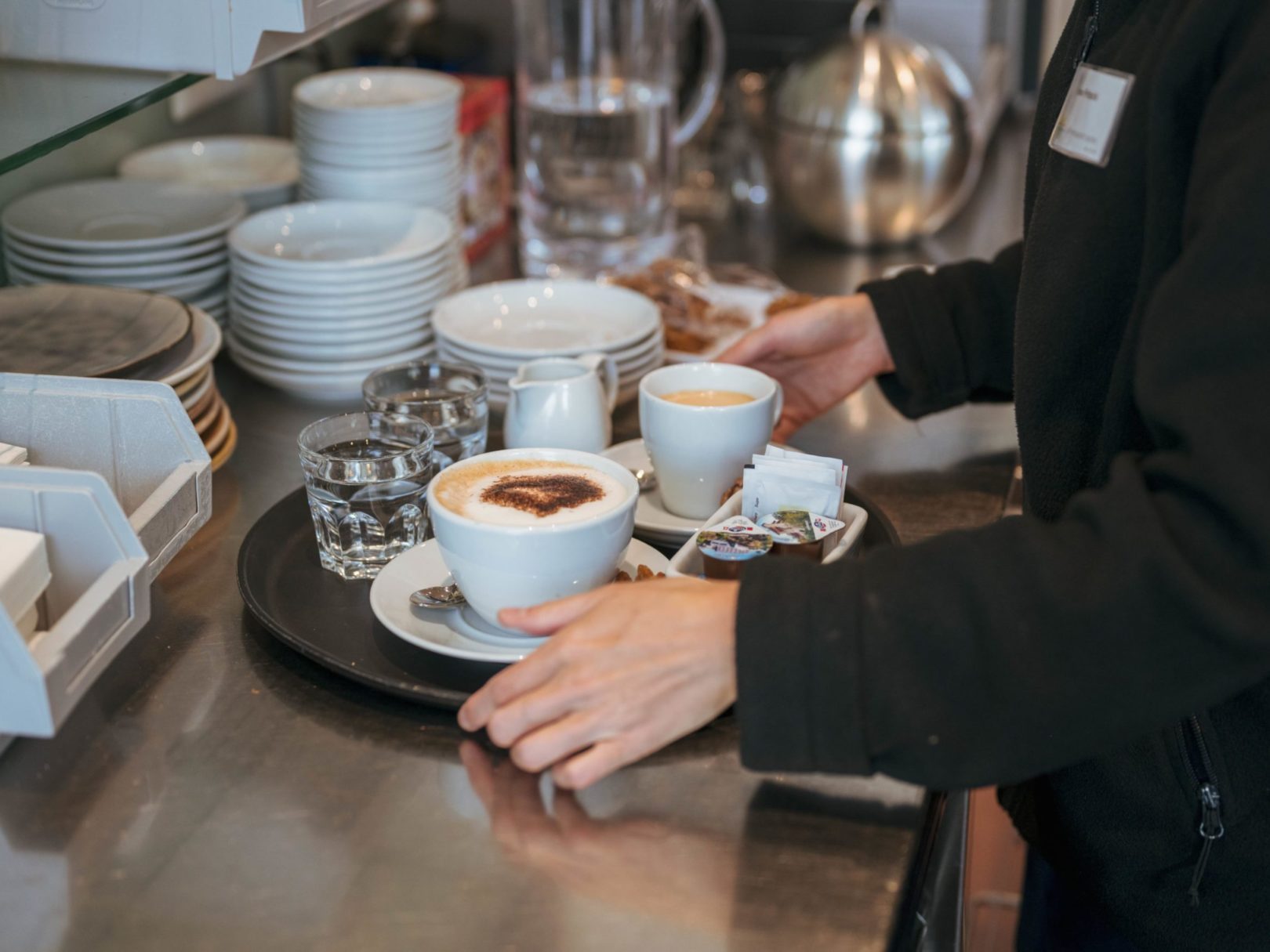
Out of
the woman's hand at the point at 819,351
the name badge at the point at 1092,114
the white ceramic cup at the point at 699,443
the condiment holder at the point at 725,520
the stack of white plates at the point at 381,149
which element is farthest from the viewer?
the stack of white plates at the point at 381,149

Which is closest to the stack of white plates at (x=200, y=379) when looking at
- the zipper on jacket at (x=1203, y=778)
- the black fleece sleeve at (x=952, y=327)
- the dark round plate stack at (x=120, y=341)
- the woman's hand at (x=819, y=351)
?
the dark round plate stack at (x=120, y=341)

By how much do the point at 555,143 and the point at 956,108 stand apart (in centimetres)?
53

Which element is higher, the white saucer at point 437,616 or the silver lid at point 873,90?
the silver lid at point 873,90

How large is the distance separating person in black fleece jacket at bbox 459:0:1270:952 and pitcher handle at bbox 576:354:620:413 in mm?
390

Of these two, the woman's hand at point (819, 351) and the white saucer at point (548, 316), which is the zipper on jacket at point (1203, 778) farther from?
the white saucer at point (548, 316)

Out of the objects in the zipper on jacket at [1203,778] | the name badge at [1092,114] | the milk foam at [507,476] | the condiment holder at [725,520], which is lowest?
the zipper on jacket at [1203,778]

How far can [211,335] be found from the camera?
116cm

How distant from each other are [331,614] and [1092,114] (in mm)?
560

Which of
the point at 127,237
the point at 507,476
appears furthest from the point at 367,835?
the point at 127,237

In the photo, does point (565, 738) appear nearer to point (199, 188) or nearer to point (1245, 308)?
point (1245, 308)

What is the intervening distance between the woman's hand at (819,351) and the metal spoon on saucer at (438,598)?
429 millimetres

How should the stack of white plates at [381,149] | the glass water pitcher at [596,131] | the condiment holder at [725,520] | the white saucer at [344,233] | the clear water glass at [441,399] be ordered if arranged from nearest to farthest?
the condiment holder at [725,520] → the clear water glass at [441,399] → the white saucer at [344,233] → the stack of white plates at [381,149] → the glass water pitcher at [596,131]

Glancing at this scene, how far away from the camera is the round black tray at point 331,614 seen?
0.80m

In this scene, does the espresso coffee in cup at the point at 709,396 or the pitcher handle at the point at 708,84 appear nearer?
the espresso coffee in cup at the point at 709,396
